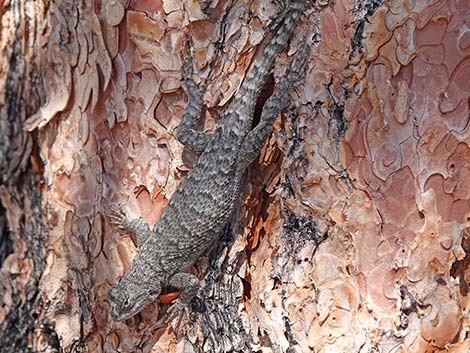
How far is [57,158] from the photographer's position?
2.38 metres

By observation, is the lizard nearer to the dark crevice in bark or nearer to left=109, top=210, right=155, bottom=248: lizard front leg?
left=109, top=210, right=155, bottom=248: lizard front leg

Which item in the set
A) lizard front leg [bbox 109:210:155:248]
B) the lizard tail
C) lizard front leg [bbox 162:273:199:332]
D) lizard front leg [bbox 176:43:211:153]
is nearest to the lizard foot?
lizard front leg [bbox 162:273:199:332]

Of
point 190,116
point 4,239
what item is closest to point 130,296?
point 190,116

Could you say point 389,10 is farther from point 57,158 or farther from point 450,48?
point 57,158

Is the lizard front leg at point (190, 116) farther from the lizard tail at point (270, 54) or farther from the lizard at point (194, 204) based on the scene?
the lizard tail at point (270, 54)

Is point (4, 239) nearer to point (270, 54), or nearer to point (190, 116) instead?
point (190, 116)

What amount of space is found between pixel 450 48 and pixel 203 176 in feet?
2.78

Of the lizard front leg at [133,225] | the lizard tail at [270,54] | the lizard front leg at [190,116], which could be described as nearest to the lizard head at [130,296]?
the lizard front leg at [133,225]

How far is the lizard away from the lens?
2.14m

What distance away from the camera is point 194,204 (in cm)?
224

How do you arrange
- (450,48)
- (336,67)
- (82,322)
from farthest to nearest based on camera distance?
1. (82,322)
2. (336,67)
3. (450,48)

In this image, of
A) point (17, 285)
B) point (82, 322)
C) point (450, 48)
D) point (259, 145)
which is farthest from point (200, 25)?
point (17, 285)

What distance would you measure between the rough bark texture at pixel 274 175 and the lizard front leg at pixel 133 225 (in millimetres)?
33

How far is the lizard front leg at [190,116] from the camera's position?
2143mm
